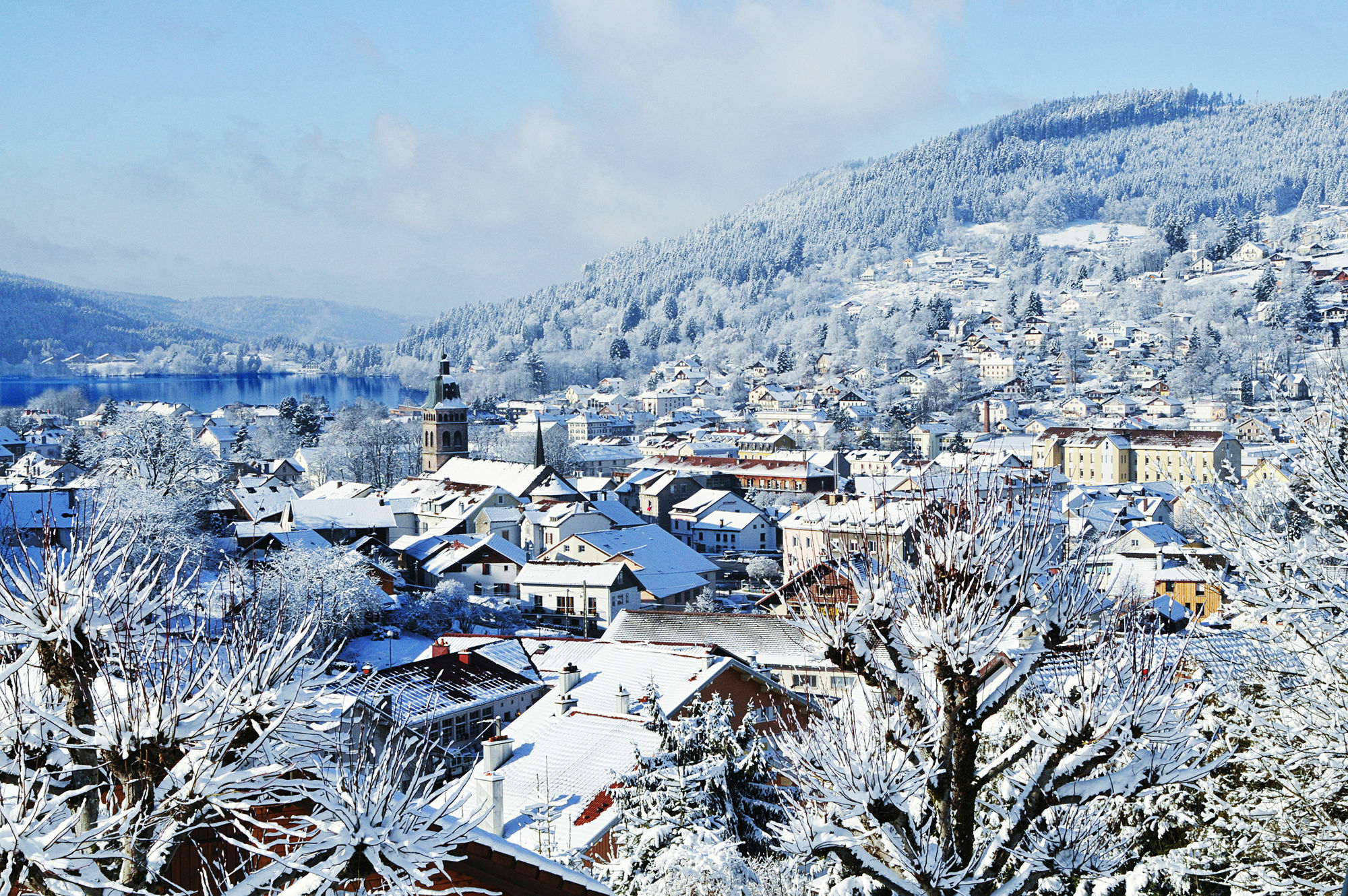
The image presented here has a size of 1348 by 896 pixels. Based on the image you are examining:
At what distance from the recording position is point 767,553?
145 ft

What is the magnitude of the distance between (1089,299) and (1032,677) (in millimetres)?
141435

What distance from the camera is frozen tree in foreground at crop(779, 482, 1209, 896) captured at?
5.33 metres

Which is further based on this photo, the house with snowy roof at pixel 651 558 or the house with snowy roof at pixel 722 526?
the house with snowy roof at pixel 722 526

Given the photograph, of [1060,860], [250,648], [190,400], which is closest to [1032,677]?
[1060,860]

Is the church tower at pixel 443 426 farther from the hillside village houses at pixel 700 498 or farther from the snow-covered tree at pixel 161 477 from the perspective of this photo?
the snow-covered tree at pixel 161 477

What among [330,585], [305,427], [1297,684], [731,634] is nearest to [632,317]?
[305,427]

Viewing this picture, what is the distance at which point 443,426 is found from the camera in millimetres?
54062

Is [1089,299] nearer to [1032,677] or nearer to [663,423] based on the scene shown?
[663,423]

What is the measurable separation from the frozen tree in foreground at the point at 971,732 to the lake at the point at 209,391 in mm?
131366

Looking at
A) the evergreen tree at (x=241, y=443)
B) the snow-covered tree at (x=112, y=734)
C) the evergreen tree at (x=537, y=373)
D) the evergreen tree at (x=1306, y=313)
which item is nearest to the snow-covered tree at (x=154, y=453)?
the snow-covered tree at (x=112, y=734)

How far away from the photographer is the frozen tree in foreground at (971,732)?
5328mm

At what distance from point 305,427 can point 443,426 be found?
26.9 m

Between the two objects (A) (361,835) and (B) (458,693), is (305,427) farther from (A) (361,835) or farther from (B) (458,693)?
(A) (361,835)

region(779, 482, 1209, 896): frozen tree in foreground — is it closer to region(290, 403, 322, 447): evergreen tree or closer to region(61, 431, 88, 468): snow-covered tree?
region(61, 431, 88, 468): snow-covered tree
